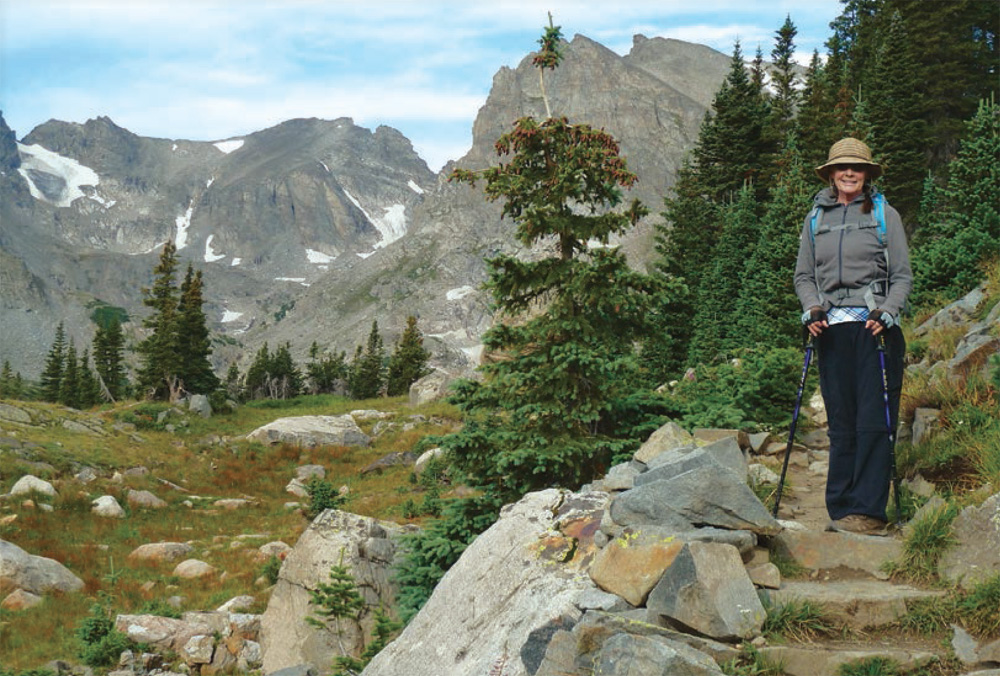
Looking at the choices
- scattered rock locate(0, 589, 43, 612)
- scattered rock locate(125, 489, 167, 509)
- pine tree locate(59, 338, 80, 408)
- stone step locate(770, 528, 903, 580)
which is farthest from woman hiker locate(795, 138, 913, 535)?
pine tree locate(59, 338, 80, 408)

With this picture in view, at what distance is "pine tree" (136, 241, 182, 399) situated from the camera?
52594mm

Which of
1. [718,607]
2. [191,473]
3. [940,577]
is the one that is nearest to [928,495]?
[940,577]

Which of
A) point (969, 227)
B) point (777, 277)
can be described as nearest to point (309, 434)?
point (777, 277)

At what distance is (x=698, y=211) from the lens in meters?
39.3

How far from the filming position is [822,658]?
477 cm

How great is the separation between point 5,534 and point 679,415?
18.3m

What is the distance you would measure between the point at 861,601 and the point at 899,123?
131 feet

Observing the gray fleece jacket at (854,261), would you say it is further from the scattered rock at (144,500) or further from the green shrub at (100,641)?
the scattered rock at (144,500)

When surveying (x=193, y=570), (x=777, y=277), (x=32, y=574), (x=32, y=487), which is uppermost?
(x=777, y=277)

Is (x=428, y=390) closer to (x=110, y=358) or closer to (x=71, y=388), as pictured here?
(x=110, y=358)

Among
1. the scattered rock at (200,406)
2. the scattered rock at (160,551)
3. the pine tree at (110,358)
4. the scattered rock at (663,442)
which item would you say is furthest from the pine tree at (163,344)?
the pine tree at (110,358)

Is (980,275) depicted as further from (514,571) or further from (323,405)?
(323,405)

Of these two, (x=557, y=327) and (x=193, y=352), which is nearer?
(x=557, y=327)

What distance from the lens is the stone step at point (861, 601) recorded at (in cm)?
529
